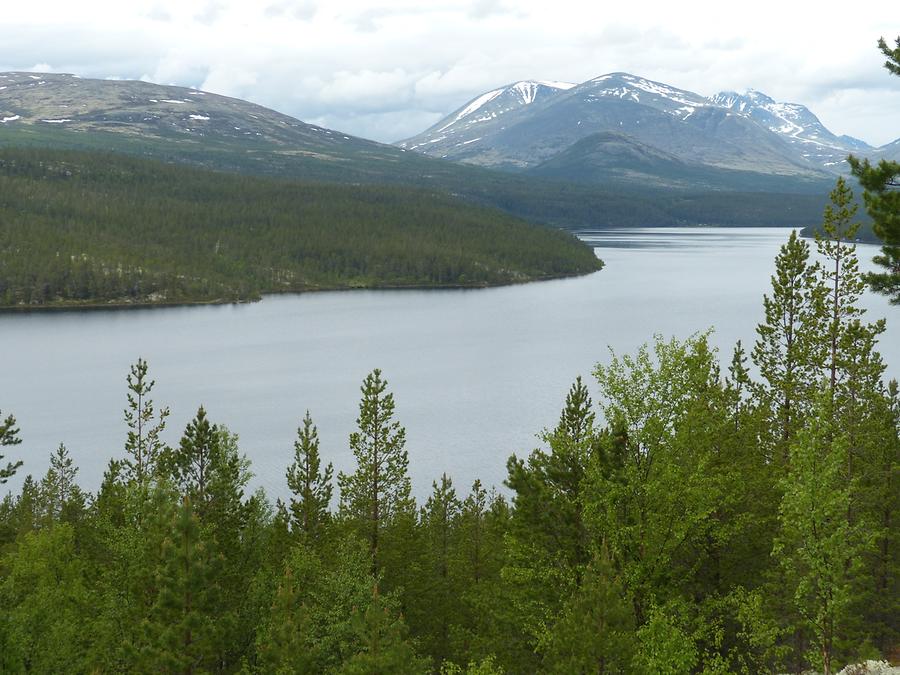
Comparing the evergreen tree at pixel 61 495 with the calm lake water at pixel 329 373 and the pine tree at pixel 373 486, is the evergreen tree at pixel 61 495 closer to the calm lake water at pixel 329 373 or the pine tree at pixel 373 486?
the calm lake water at pixel 329 373

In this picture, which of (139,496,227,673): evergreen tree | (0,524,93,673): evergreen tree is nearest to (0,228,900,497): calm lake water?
(0,524,93,673): evergreen tree

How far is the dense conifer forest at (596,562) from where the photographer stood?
27.4 metres

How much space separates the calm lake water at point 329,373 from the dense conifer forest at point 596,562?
122 ft

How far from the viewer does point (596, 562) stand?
2786cm

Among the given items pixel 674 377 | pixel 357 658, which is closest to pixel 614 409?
pixel 674 377

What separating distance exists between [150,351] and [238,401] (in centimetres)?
4691

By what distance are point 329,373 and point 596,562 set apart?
115134 millimetres

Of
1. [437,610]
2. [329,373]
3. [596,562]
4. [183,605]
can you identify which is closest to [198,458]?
[437,610]

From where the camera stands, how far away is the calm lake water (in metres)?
97.0

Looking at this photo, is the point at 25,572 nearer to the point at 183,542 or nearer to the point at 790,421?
the point at 183,542

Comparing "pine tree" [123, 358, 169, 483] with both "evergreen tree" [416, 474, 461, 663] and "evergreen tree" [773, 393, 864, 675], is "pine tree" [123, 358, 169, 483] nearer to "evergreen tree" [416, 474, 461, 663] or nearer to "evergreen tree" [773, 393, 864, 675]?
"evergreen tree" [416, 474, 461, 663]

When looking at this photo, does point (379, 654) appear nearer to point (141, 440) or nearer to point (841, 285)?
point (841, 285)

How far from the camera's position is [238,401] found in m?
120

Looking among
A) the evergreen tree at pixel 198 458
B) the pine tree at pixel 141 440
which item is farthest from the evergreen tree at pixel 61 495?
the evergreen tree at pixel 198 458
